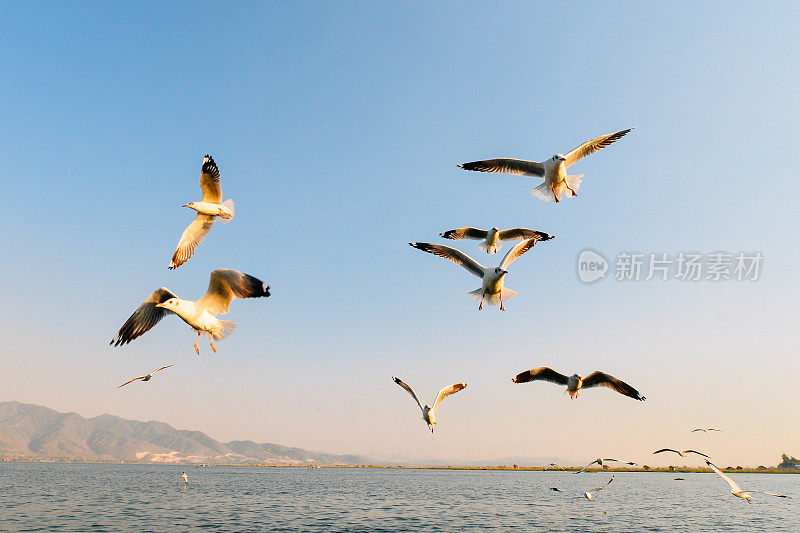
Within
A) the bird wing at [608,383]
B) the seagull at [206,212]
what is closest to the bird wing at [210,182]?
the seagull at [206,212]

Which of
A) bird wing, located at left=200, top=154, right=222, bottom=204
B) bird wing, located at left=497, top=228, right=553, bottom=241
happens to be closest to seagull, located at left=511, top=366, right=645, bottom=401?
bird wing, located at left=497, top=228, right=553, bottom=241

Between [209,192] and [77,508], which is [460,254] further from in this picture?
[77,508]

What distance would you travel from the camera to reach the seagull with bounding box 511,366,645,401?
59.7ft

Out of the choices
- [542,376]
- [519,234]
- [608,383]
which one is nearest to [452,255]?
[519,234]

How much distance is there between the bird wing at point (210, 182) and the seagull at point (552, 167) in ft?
27.5

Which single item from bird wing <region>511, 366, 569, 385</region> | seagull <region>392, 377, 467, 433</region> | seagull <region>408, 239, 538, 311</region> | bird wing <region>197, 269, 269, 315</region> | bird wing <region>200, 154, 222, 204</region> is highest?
bird wing <region>200, 154, 222, 204</region>

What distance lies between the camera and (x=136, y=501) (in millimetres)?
46750

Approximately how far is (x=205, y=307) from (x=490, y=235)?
10861 mm

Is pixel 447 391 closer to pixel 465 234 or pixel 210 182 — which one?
pixel 465 234

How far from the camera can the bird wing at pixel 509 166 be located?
19.9 meters

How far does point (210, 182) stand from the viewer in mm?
17219

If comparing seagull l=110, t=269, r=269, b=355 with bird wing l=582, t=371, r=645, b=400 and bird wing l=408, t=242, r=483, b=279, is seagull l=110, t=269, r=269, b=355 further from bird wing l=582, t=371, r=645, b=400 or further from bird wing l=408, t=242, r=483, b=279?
bird wing l=582, t=371, r=645, b=400

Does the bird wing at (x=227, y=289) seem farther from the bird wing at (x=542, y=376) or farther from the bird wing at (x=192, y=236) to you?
the bird wing at (x=542, y=376)

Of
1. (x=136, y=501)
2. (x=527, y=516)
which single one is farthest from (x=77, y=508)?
(x=527, y=516)
